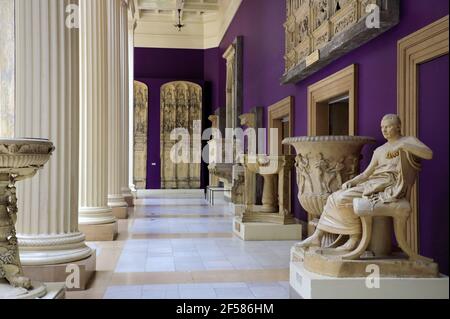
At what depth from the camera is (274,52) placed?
11.7 m

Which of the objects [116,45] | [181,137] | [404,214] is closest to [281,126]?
[116,45]

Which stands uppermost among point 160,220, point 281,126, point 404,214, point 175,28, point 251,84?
point 175,28

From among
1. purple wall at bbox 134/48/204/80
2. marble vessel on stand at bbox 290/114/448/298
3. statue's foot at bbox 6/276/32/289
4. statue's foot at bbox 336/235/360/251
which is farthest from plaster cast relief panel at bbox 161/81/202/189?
statue's foot at bbox 6/276/32/289

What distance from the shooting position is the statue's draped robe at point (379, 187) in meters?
4.18

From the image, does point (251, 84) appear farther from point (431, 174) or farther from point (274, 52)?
point (431, 174)

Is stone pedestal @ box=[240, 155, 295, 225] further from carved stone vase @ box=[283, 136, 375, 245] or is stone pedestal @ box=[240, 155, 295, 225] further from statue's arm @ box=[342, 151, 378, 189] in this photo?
statue's arm @ box=[342, 151, 378, 189]

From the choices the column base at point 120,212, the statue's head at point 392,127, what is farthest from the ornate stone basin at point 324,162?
the column base at point 120,212

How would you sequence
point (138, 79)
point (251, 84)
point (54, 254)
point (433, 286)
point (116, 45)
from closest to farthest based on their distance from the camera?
point (433, 286) < point (54, 254) < point (116, 45) < point (251, 84) < point (138, 79)

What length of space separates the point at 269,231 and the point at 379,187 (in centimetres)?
441

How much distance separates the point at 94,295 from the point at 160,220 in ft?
20.7

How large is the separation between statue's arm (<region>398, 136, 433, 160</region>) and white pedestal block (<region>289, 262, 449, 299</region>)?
99 centimetres

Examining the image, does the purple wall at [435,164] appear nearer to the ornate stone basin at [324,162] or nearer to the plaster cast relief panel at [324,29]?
the ornate stone basin at [324,162]

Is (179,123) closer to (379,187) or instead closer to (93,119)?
(93,119)

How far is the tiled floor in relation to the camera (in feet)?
16.6
